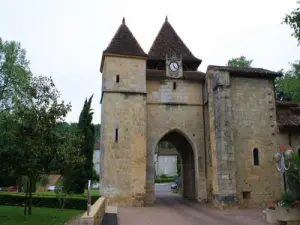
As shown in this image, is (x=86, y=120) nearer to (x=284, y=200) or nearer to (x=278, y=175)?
(x=278, y=175)

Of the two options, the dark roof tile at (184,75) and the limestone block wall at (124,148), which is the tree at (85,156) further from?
the dark roof tile at (184,75)

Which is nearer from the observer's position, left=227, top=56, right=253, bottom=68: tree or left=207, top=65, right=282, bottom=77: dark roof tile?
left=207, top=65, right=282, bottom=77: dark roof tile

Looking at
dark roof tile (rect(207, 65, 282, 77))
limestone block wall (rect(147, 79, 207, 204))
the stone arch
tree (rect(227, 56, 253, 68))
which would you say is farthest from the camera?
tree (rect(227, 56, 253, 68))

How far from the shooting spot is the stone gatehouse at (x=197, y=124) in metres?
16.2

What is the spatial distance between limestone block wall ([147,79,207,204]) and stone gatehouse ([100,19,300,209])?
0.06 m

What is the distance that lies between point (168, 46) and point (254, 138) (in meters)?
9.58

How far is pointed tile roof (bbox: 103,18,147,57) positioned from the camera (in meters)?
18.7

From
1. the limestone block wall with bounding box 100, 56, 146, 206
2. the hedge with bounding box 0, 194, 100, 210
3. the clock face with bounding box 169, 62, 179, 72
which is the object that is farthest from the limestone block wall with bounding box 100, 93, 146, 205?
the clock face with bounding box 169, 62, 179, 72

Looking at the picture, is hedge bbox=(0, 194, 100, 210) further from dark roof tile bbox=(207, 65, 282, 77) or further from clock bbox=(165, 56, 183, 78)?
dark roof tile bbox=(207, 65, 282, 77)

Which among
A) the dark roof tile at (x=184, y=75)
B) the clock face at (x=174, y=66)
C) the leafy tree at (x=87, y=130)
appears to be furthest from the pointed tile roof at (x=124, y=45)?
the leafy tree at (x=87, y=130)

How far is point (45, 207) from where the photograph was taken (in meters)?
17.0

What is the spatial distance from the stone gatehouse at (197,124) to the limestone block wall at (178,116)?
61 mm

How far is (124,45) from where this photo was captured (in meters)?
19.2

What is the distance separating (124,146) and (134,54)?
5822 millimetres
